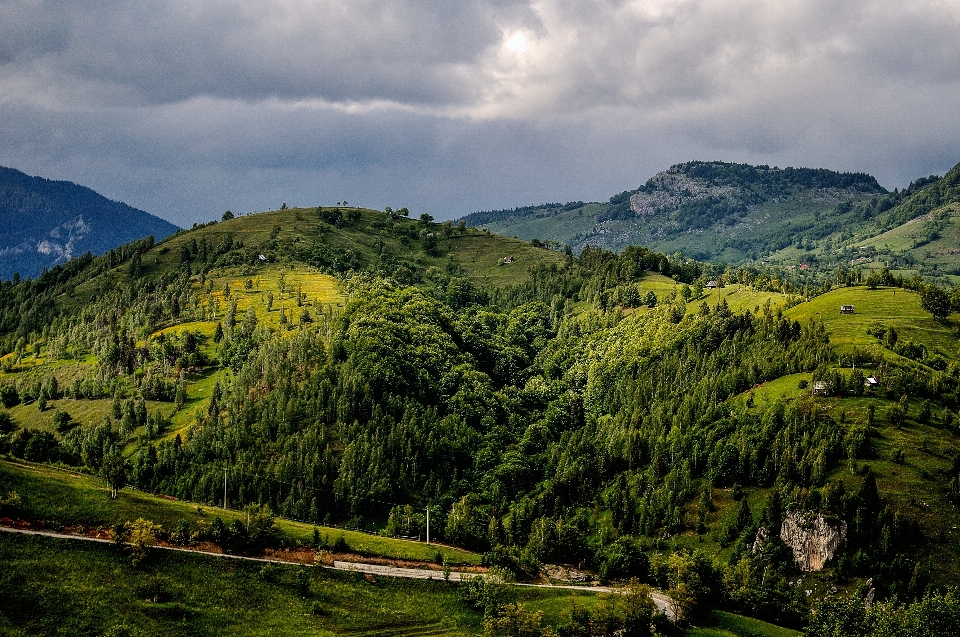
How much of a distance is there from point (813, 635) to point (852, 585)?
4603cm

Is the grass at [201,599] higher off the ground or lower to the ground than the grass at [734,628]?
higher

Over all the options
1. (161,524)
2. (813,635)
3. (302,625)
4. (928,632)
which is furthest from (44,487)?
(928,632)

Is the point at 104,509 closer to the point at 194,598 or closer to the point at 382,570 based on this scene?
the point at 194,598

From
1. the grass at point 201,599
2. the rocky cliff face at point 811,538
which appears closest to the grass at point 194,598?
the grass at point 201,599

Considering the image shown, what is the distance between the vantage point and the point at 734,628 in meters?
137

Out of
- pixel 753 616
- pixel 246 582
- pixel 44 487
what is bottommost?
pixel 753 616

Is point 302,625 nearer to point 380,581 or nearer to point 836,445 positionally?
point 380,581

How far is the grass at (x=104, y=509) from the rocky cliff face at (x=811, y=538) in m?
74.1

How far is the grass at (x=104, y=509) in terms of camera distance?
12925 cm

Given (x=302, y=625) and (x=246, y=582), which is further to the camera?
(x=246, y=582)

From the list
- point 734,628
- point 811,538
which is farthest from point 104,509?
point 811,538

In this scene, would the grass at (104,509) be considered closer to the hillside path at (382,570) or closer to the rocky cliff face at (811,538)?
the hillside path at (382,570)

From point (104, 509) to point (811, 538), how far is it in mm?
146138

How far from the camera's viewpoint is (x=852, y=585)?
554 ft
